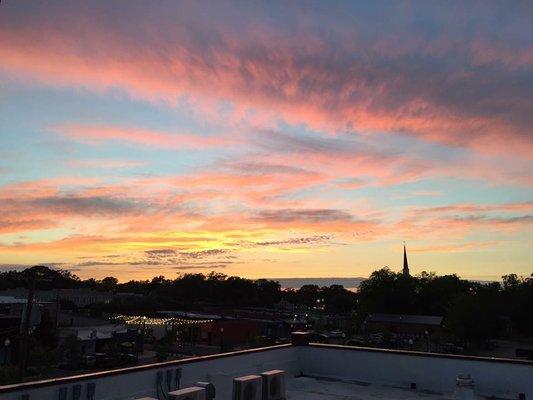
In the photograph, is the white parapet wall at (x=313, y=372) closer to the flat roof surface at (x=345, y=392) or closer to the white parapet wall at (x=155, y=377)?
the white parapet wall at (x=155, y=377)

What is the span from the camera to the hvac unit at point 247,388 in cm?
791

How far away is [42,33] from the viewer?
13.9 meters

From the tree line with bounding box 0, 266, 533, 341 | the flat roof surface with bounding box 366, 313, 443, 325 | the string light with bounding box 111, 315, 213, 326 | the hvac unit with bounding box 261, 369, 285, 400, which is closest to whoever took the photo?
the hvac unit with bounding box 261, 369, 285, 400

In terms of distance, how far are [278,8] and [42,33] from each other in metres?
7.26

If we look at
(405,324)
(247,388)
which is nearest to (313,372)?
(247,388)

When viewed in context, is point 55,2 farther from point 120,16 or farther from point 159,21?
point 159,21

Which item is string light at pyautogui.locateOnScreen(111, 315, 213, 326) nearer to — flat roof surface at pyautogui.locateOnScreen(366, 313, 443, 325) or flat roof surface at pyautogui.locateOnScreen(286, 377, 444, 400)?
flat roof surface at pyautogui.locateOnScreen(366, 313, 443, 325)

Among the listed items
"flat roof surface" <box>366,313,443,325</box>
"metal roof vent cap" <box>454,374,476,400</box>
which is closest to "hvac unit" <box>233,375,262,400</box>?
"metal roof vent cap" <box>454,374,476,400</box>

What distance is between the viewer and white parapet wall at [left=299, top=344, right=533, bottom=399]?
386 inches

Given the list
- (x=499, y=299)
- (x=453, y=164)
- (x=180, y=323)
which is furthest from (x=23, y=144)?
(x=499, y=299)

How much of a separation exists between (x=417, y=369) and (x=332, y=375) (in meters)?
2.19

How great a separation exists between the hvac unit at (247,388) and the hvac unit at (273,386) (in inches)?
8.0

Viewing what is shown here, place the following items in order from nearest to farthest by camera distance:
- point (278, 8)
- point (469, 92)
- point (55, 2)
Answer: point (55, 2) → point (278, 8) → point (469, 92)

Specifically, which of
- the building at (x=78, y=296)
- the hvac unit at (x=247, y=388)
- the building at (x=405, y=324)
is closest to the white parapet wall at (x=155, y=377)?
the hvac unit at (x=247, y=388)
